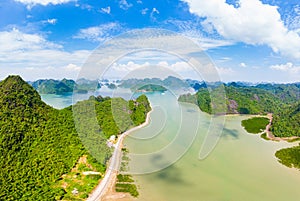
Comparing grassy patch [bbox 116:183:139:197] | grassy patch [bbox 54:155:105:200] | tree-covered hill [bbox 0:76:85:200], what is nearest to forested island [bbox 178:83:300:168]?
grassy patch [bbox 116:183:139:197]

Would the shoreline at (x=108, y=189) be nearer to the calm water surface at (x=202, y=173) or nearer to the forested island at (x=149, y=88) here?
the calm water surface at (x=202, y=173)

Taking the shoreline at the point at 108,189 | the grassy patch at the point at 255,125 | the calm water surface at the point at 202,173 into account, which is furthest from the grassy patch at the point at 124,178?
the grassy patch at the point at 255,125

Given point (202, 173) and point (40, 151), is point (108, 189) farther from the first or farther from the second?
point (202, 173)

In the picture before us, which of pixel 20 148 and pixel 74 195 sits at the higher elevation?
pixel 20 148

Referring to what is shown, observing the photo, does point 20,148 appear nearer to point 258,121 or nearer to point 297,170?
point 297,170

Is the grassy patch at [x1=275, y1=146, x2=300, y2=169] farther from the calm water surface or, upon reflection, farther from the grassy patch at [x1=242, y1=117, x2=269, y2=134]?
the grassy patch at [x1=242, y1=117, x2=269, y2=134]

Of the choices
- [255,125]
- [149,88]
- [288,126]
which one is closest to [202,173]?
[288,126]

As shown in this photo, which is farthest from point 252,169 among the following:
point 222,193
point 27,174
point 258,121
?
point 258,121
